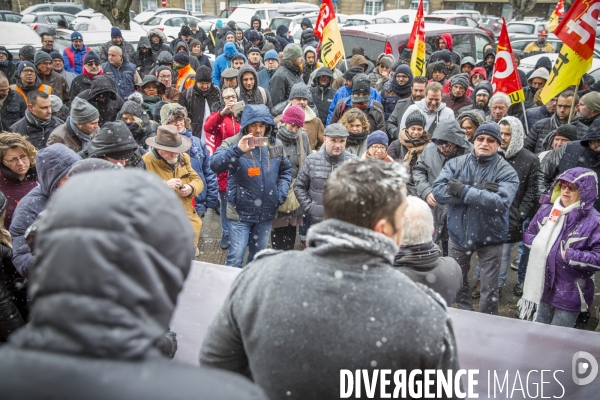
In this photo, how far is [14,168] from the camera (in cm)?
411

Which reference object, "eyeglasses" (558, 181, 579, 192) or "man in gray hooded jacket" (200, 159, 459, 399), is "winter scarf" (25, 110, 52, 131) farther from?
"eyeglasses" (558, 181, 579, 192)

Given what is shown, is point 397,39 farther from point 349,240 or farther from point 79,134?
point 349,240

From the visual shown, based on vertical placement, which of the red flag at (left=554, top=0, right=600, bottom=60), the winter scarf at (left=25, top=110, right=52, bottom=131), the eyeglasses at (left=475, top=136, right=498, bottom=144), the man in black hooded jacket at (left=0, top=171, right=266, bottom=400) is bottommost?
the winter scarf at (left=25, top=110, right=52, bottom=131)

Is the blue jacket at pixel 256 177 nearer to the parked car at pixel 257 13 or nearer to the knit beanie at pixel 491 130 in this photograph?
the knit beanie at pixel 491 130

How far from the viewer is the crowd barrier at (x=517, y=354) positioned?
2.90 m

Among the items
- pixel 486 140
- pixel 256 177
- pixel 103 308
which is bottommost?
pixel 256 177

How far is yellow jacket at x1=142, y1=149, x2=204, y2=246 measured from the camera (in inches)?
186

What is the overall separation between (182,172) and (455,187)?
2.49m

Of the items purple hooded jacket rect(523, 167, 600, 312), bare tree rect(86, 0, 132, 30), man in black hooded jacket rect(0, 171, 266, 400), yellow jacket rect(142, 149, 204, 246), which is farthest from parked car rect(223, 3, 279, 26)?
man in black hooded jacket rect(0, 171, 266, 400)

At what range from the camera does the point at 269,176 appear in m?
5.07

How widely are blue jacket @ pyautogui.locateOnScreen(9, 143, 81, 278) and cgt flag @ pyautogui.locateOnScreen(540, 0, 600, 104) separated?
5.58m

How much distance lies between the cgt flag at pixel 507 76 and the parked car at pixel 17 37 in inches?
457

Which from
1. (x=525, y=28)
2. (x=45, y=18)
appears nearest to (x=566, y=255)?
(x=525, y=28)

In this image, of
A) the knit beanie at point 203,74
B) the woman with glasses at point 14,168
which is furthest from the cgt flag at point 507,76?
the woman with glasses at point 14,168
